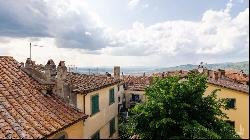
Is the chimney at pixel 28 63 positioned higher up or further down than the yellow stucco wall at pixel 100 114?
→ higher up

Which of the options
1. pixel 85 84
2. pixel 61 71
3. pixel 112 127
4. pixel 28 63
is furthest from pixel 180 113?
pixel 112 127

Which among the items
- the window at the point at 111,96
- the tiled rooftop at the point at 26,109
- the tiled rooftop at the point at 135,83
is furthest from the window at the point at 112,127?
the tiled rooftop at the point at 135,83

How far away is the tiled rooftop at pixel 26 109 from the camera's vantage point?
10242 millimetres

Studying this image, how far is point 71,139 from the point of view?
2428 mm

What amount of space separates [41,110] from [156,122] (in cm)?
560

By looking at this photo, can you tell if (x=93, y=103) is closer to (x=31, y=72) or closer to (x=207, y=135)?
(x=31, y=72)

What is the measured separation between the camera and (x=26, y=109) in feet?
39.1

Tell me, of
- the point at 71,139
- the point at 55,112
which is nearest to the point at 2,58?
the point at 55,112

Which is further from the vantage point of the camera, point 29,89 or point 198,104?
point 29,89

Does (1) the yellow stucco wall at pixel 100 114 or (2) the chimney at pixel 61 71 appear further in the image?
(1) the yellow stucco wall at pixel 100 114

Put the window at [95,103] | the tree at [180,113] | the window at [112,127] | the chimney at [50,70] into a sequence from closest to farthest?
the tree at [180,113], the chimney at [50,70], the window at [95,103], the window at [112,127]

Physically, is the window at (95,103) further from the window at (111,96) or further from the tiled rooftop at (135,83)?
the tiled rooftop at (135,83)

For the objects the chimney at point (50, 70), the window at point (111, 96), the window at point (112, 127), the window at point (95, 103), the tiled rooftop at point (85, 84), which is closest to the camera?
the chimney at point (50, 70)

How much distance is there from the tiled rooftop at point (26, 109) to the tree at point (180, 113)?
336cm
